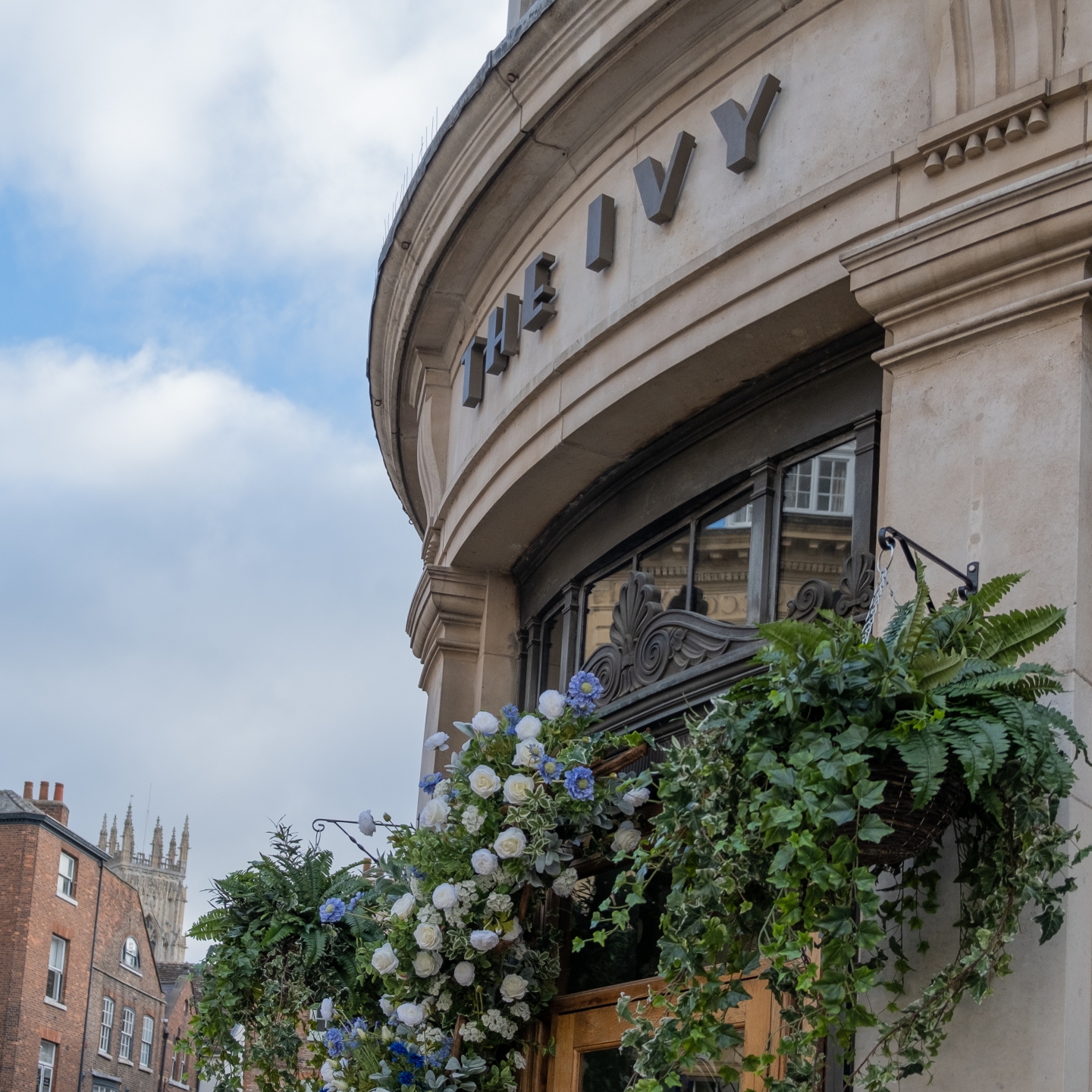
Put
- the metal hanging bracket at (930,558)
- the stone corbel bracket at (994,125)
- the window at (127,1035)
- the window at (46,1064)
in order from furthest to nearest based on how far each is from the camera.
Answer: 1. the window at (127,1035)
2. the window at (46,1064)
3. the stone corbel bracket at (994,125)
4. the metal hanging bracket at (930,558)

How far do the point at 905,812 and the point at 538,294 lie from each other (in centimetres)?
442

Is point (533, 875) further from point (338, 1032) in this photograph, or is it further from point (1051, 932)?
point (1051, 932)

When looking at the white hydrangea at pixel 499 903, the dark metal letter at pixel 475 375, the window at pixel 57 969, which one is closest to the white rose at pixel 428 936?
the white hydrangea at pixel 499 903

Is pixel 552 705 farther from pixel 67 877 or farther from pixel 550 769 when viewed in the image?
pixel 67 877

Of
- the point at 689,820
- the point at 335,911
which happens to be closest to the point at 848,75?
the point at 689,820

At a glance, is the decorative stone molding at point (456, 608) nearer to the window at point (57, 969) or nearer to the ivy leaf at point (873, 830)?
the ivy leaf at point (873, 830)

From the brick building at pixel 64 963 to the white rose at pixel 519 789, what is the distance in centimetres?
4127

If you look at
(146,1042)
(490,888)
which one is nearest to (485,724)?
(490,888)

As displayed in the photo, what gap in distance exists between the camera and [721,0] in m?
6.57

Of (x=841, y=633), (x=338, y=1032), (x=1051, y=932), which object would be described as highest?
(x=841, y=633)

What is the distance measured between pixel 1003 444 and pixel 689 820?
164cm

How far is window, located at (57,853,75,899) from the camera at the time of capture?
4697cm

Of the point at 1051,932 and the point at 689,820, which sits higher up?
the point at 689,820

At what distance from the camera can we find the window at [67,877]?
4697 centimetres
